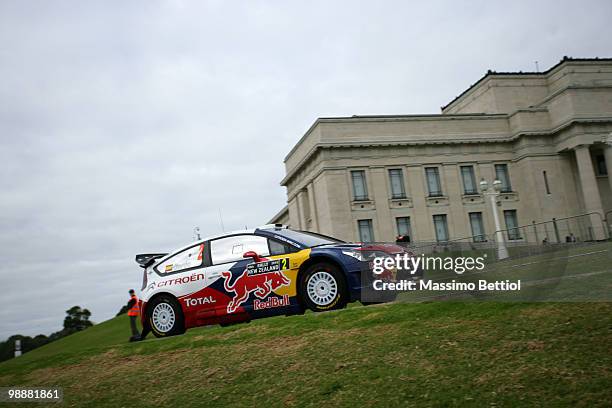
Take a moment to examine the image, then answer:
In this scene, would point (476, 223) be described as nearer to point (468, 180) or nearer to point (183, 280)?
point (468, 180)

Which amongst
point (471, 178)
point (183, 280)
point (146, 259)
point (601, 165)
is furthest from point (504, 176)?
point (183, 280)

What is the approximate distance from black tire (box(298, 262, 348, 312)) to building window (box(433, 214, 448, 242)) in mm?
39071

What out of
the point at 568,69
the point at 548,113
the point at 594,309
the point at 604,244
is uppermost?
the point at 568,69

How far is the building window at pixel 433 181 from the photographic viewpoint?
48094mm

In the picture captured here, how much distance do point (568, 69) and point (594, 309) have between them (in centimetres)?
5162

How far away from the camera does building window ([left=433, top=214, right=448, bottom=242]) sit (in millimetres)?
47719

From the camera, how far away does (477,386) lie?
264 inches

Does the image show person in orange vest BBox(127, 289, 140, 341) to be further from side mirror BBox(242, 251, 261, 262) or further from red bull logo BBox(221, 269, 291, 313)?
side mirror BBox(242, 251, 261, 262)

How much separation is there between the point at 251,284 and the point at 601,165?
49321 mm

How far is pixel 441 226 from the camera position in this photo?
4794 cm

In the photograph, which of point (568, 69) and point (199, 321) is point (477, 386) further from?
point (568, 69)

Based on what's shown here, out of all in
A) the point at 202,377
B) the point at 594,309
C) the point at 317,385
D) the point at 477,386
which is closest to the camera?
the point at 477,386

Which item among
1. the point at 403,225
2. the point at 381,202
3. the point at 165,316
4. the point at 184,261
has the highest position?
the point at 381,202

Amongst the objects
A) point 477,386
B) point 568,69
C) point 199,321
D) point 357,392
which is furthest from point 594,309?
point 568,69
